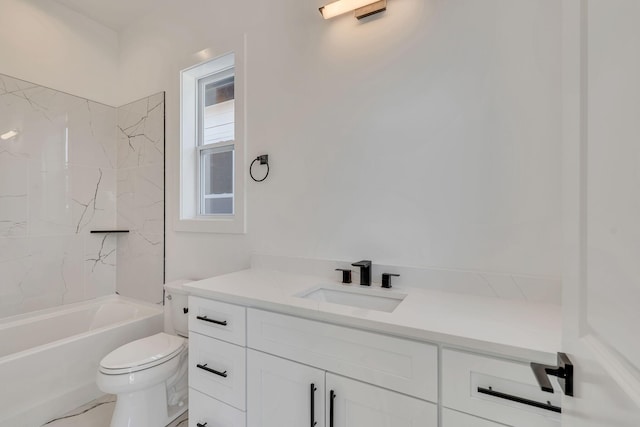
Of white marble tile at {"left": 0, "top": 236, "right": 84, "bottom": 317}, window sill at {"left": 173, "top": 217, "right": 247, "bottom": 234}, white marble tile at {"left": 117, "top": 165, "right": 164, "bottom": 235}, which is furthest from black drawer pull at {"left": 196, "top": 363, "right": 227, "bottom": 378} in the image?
white marble tile at {"left": 0, "top": 236, "right": 84, "bottom": 317}

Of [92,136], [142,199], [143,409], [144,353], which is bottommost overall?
[143,409]

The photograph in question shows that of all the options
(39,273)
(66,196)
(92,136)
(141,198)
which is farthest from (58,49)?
(39,273)

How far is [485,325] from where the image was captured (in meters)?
0.93

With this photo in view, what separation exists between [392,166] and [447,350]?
0.88 metres

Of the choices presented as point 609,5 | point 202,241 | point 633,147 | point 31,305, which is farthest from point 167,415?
point 609,5

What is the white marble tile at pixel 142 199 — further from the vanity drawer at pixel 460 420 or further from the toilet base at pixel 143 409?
the vanity drawer at pixel 460 420

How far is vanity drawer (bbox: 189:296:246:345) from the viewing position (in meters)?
1.28

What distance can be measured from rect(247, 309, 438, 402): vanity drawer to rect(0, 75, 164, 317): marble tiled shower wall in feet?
5.47

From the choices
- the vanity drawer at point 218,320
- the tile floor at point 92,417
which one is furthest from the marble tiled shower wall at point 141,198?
the vanity drawer at point 218,320

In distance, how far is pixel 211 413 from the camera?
1.38 metres

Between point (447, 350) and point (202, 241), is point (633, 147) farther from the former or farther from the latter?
point (202, 241)

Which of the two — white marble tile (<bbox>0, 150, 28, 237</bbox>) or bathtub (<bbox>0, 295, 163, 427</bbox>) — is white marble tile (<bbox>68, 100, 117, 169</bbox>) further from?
bathtub (<bbox>0, 295, 163, 427</bbox>)

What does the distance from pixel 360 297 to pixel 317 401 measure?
0.50 m

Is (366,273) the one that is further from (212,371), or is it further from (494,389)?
(212,371)
